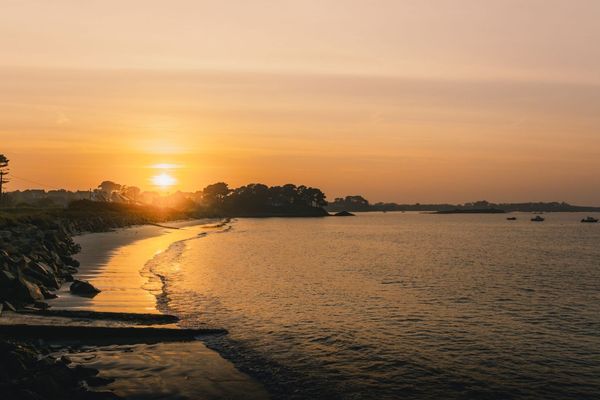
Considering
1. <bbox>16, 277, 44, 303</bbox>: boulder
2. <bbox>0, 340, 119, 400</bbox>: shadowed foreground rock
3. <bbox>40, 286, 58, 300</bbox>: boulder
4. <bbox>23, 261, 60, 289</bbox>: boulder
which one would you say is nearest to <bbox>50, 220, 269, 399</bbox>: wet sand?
<bbox>40, 286, 58, 300</bbox>: boulder

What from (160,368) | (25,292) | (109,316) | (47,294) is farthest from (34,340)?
(47,294)

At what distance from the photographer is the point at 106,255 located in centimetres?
5247

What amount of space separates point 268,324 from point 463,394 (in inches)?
449

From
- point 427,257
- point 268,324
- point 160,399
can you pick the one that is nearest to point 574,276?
point 427,257

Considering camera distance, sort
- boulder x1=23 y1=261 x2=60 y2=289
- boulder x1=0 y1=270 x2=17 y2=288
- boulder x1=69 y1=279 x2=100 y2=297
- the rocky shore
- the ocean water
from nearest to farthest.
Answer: the rocky shore, the ocean water, boulder x1=0 y1=270 x2=17 y2=288, boulder x1=69 y1=279 x2=100 y2=297, boulder x1=23 y1=261 x2=60 y2=289

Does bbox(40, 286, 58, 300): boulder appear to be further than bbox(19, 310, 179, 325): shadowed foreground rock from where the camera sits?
Yes

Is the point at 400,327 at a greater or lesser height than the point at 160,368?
lesser

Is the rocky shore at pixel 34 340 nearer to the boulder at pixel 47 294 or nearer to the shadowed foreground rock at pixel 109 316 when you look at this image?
the boulder at pixel 47 294

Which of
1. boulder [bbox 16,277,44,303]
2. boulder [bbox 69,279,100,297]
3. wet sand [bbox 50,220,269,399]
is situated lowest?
wet sand [bbox 50,220,269,399]

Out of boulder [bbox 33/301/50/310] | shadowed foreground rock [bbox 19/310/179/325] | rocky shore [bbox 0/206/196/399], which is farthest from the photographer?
boulder [bbox 33/301/50/310]

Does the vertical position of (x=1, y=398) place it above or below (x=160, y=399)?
above

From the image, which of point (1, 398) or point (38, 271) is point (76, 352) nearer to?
point (1, 398)

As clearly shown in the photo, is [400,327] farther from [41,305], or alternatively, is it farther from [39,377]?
[41,305]

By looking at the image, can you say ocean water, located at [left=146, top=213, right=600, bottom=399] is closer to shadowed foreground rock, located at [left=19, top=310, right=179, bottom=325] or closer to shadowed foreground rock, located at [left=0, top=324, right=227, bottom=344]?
shadowed foreground rock, located at [left=19, top=310, right=179, bottom=325]
